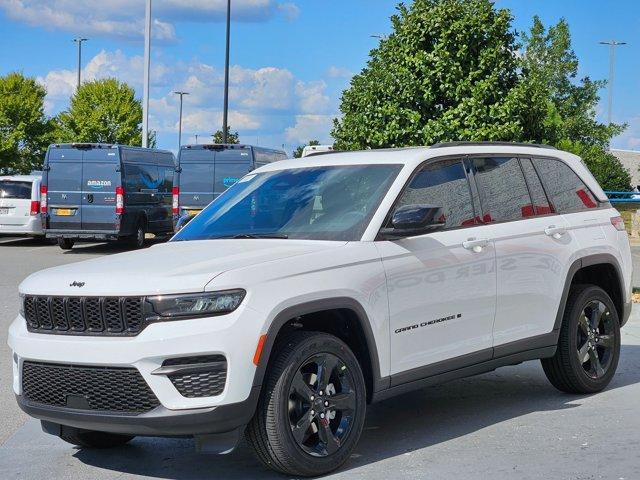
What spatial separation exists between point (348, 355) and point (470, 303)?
3.65 feet

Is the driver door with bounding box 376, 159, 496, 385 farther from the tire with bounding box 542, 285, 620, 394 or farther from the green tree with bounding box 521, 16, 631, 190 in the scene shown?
the green tree with bounding box 521, 16, 631, 190

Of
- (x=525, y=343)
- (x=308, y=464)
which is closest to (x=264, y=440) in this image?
(x=308, y=464)

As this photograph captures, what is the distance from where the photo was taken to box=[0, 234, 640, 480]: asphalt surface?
558 centimetres

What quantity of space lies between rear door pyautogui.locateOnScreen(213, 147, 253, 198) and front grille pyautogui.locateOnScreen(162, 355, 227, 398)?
Result: 18.9 meters

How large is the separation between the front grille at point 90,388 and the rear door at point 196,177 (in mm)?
18469

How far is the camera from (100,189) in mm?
23531

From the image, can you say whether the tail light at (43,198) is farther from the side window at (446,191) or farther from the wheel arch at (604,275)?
the side window at (446,191)

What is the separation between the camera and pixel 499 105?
1402cm

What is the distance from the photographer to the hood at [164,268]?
16.5ft

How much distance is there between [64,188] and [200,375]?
768 inches

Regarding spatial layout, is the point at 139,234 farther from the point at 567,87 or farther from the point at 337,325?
the point at 567,87

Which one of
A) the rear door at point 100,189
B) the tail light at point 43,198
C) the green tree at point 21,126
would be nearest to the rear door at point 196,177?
the rear door at point 100,189

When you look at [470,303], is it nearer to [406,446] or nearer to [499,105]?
[406,446]

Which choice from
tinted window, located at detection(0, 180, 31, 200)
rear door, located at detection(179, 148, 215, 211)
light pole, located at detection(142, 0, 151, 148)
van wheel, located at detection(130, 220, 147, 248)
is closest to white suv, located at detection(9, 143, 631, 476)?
rear door, located at detection(179, 148, 215, 211)
